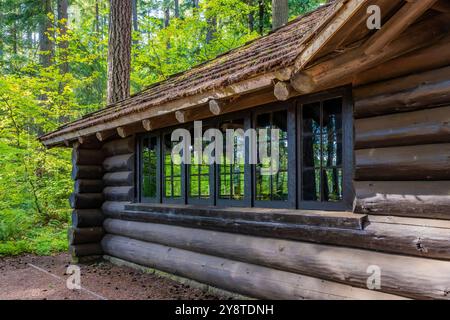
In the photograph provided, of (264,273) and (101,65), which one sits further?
(101,65)

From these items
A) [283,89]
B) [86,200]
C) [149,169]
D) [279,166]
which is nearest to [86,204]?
[86,200]

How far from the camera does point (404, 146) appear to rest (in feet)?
12.1

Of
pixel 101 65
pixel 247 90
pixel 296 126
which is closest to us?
pixel 247 90

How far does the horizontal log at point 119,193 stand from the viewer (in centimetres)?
777

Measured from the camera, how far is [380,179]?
12.6 feet

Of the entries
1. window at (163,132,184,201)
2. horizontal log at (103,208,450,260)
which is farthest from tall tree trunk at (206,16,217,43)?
horizontal log at (103,208,450,260)

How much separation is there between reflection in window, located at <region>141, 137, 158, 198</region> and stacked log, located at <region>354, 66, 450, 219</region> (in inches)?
169

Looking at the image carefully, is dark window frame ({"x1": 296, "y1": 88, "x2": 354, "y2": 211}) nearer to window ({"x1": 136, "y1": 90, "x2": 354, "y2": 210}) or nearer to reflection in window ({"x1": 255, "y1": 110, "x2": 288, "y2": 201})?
window ({"x1": 136, "y1": 90, "x2": 354, "y2": 210})

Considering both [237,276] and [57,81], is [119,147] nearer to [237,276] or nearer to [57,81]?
[237,276]

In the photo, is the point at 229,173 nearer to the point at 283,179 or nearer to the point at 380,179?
the point at 283,179
